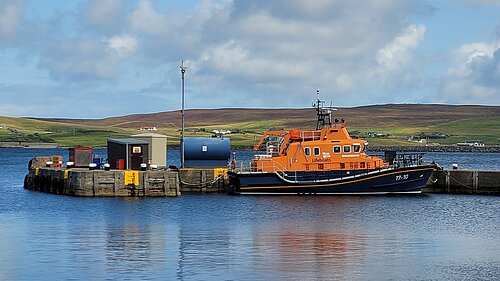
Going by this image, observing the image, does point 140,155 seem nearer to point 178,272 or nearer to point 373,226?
point 373,226

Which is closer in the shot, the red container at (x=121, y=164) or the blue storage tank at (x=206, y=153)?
the red container at (x=121, y=164)

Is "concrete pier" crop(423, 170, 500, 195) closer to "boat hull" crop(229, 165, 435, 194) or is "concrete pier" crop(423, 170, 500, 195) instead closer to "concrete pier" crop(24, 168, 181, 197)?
"boat hull" crop(229, 165, 435, 194)

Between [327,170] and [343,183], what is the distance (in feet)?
4.20

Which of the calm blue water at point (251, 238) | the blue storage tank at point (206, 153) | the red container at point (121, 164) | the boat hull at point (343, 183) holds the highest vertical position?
the blue storage tank at point (206, 153)

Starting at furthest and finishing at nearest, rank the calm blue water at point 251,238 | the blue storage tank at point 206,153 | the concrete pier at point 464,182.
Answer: the blue storage tank at point 206,153
the concrete pier at point 464,182
the calm blue water at point 251,238

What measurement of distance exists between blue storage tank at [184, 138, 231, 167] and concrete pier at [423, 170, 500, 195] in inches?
531

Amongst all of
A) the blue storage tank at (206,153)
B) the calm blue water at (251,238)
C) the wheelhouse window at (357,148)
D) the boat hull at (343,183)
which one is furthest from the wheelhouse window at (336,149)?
the blue storage tank at (206,153)

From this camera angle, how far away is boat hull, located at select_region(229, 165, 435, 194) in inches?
2441

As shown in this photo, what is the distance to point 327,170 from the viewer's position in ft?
203

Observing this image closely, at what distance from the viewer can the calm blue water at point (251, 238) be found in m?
32.2

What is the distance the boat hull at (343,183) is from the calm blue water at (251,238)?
0.88 meters

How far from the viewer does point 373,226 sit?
46000 millimetres

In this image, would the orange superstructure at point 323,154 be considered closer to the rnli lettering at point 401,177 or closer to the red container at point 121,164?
the rnli lettering at point 401,177

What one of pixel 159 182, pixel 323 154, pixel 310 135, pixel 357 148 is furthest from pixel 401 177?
pixel 159 182
